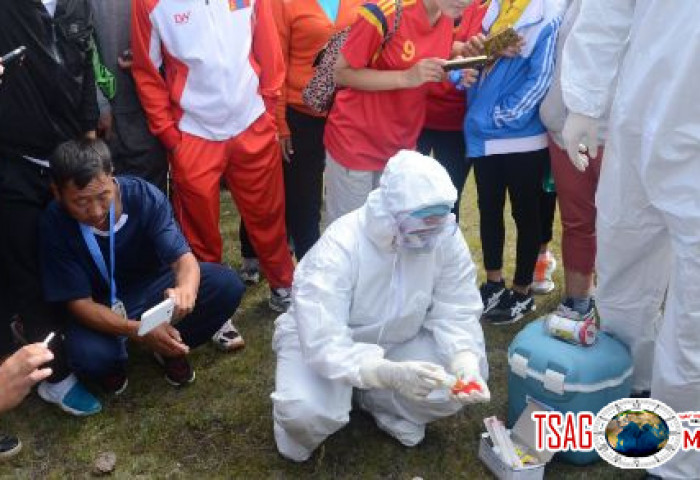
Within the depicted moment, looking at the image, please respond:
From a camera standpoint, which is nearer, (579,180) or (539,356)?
(539,356)

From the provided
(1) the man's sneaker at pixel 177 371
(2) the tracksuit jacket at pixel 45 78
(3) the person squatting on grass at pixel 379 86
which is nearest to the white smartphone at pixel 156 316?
(1) the man's sneaker at pixel 177 371

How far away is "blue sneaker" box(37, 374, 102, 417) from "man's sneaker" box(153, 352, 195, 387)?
A: 332 millimetres

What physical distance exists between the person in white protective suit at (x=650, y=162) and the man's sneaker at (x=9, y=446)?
2434 mm

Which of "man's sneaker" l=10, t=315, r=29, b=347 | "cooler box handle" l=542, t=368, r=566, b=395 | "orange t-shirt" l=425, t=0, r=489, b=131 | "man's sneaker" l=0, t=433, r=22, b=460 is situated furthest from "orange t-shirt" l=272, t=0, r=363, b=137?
"man's sneaker" l=0, t=433, r=22, b=460

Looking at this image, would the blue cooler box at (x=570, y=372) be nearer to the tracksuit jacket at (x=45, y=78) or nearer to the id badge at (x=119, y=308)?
the id badge at (x=119, y=308)

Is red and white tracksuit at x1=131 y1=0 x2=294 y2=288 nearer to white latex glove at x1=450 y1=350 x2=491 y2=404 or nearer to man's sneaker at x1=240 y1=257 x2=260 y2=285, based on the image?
man's sneaker at x1=240 y1=257 x2=260 y2=285

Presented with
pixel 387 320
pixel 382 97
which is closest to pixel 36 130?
pixel 382 97

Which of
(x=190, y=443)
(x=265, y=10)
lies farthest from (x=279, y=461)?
(x=265, y=10)

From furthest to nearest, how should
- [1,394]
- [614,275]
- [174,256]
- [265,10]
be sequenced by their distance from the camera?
[265,10] < [174,256] < [614,275] < [1,394]

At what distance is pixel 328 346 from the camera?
2.81 m

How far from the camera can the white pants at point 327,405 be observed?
2.91 metres

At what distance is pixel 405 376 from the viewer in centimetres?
273

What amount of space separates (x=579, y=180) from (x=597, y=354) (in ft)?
2.83

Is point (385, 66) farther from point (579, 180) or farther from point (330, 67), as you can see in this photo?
point (579, 180)
